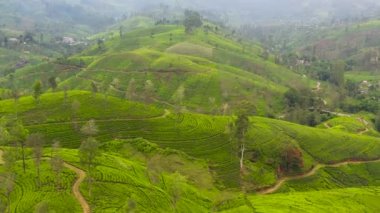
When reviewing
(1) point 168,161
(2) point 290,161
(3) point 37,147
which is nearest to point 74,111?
(1) point 168,161

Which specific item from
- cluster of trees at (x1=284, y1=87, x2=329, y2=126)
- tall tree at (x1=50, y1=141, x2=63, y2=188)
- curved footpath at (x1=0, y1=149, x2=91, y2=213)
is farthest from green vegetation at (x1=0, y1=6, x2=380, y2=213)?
cluster of trees at (x1=284, y1=87, x2=329, y2=126)

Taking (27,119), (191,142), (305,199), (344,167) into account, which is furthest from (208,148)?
(27,119)

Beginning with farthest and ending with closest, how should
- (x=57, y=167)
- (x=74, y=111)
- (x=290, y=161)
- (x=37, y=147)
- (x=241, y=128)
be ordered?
(x=74, y=111) < (x=290, y=161) < (x=241, y=128) < (x=37, y=147) < (x=57, y=167)

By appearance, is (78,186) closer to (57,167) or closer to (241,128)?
(57,167)

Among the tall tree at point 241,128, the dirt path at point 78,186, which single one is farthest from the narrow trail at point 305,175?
the dirt path at point 78,186

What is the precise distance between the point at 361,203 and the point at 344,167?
23494 millimetres

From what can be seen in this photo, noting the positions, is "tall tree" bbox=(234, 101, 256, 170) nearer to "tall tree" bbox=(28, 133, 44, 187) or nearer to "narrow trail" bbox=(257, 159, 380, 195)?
"narrow trail" bbox=(257, 159, 380, 195)

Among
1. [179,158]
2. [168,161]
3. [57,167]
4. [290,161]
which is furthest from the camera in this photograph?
[290,161]

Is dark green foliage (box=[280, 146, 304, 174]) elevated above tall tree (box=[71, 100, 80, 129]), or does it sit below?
below

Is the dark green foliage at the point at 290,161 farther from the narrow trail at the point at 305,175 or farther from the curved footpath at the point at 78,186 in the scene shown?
the curved footpath at the point at 78,186

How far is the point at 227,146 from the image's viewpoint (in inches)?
4412

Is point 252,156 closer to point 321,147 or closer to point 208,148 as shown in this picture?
point 208,148

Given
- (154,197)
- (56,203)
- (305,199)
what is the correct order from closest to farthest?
(56,203) < (154,197) < (305,199)

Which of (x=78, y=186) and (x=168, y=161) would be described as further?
(x=168, y=161)
